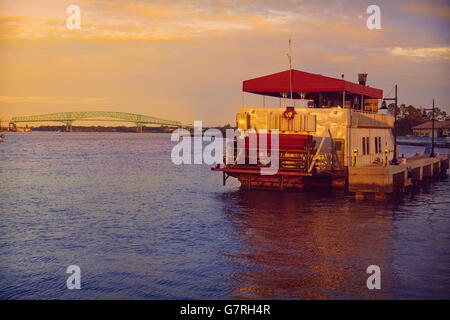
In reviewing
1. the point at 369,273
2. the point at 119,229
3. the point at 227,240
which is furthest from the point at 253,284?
the point at 119,229

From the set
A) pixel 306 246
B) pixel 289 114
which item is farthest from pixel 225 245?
pixel 289 114

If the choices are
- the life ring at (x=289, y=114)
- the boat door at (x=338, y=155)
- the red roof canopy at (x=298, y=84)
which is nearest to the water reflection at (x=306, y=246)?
the boat door at (x=338, y=155)

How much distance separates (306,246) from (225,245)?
3.16 metres

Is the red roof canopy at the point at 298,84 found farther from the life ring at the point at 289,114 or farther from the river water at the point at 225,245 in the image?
the river water at the point at 225,245

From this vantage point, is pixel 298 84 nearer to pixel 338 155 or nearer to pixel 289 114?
pixel 289 114

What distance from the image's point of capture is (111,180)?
48.4 m

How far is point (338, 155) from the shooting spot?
3269cm

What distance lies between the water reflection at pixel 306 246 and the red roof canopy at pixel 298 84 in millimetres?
7105

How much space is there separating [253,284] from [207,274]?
1806 mm

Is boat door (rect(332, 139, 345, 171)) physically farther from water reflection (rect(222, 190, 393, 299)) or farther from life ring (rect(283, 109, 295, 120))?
life ring (rect(283, 109, 295, 120))

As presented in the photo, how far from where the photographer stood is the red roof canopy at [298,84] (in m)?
32.3

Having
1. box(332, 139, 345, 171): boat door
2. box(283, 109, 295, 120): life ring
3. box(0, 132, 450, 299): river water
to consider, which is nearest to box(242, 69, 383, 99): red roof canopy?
box(283, 109, 295, 120): life ring
